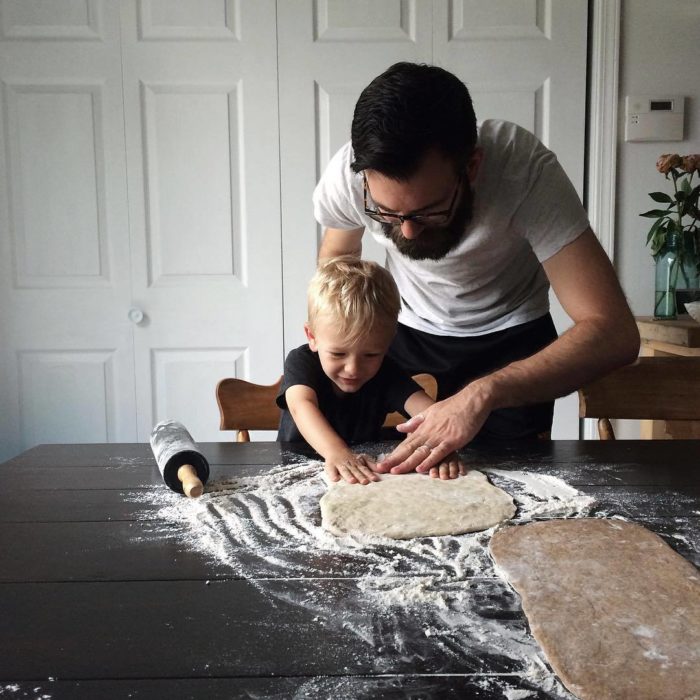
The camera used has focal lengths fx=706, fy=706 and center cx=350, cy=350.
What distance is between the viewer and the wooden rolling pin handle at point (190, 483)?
3.15 ft

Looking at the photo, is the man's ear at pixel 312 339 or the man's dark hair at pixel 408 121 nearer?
the man's dark hair at pixel 408 121

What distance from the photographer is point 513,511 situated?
911mm

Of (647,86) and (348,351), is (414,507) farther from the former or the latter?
(647,86)

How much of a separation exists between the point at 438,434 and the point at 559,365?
278 mm

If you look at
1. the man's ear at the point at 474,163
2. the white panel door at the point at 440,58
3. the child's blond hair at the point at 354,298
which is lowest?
the child's blond hair at the point at 354,298

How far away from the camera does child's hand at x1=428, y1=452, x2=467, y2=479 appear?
1.09 metres

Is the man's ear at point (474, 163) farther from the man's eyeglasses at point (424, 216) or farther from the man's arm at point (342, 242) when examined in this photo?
the man's arm at point (342, 242)

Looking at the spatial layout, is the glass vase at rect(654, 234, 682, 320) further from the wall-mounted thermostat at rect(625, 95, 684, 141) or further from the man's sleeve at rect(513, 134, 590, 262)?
the man's sleeve at rect(513, 134, 590, 262)

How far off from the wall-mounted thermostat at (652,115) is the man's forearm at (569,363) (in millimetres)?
1411

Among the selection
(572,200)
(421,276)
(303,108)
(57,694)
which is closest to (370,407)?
(421,276)

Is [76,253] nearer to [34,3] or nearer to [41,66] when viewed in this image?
[41,66]

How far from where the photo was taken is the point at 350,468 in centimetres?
109

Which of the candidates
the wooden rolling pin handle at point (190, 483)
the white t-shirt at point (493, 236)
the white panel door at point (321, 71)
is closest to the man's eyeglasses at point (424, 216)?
the white t-shirt at point (493, 236)

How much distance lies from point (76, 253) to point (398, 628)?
2.27 metres
